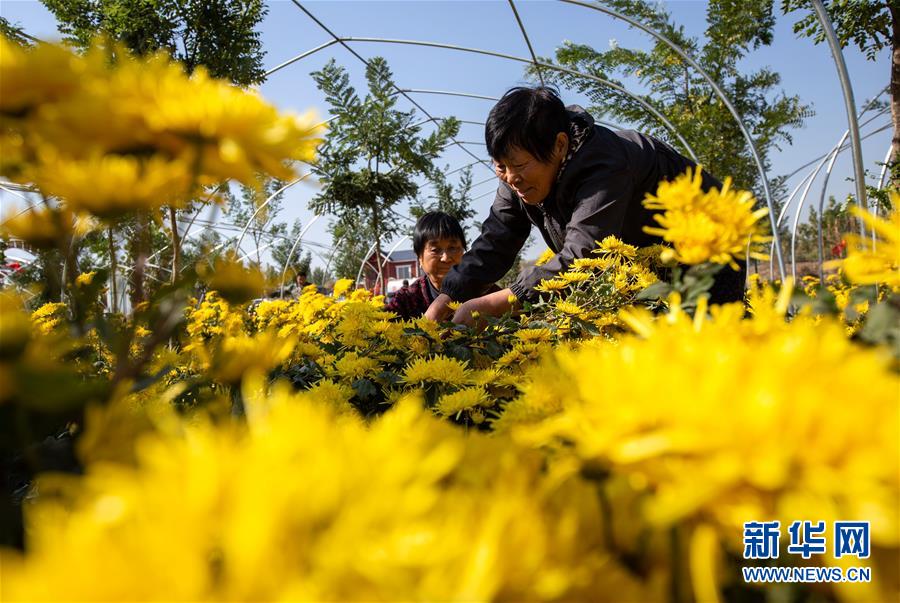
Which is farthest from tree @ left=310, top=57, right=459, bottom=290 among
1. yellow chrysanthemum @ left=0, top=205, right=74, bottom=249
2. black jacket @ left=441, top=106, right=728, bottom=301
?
yellow chrysanthemum @ left=0, top=205, right=74, bottom=249

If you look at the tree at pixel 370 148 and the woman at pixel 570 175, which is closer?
the woman at pixel 570 175

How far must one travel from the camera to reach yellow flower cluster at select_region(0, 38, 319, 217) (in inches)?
14.3

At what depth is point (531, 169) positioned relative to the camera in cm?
190

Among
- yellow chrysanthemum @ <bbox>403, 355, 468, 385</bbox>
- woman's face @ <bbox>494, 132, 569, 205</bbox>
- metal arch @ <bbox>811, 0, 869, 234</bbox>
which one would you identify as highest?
metal arch @ <bbox>811, 0, 869, 234</bbox>

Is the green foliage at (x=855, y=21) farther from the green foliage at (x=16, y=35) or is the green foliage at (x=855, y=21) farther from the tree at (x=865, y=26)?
the green foliage at (x=16, y=35)

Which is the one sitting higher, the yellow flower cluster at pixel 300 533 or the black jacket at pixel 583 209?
the black jacket at pixel 583 209

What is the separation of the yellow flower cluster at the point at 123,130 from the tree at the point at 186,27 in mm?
3653

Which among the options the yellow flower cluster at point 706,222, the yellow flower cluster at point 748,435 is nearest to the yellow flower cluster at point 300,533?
the yellow flower cluster at point 748,435

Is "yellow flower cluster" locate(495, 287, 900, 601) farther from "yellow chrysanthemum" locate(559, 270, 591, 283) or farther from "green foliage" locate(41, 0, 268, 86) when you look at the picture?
"green foliage" locate(41, 0, 268, 86)

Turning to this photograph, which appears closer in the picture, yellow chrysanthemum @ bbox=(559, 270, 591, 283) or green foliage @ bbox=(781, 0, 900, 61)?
yellow chrysanthemum @ bbox=(559, 270, 591, 283)

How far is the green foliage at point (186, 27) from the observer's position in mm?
3852

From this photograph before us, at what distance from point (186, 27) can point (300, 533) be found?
15.9 feet

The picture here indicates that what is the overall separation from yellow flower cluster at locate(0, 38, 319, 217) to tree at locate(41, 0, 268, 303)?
12.0ft

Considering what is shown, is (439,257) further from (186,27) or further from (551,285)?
(186,27)
